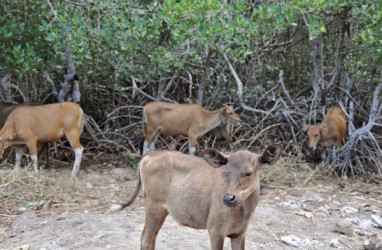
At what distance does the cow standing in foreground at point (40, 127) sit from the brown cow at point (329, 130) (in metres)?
4.16

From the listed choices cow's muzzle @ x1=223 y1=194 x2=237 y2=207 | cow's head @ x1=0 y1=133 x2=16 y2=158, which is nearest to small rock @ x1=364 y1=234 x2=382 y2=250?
cow's muzzle @ x1=223 y1=194 x2=237 y2=207

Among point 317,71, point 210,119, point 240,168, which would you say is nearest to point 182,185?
point 240,168

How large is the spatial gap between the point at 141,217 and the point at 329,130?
5053 millimetres

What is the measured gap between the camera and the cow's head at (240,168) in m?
4.54

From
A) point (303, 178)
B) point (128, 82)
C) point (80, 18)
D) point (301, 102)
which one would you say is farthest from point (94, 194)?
point (301, 102)

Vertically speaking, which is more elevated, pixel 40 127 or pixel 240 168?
pixel 240 168

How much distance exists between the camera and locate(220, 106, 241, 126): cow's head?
36.7ft

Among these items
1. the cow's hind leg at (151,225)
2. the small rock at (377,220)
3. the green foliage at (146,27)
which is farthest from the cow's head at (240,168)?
the small rock at (377,220)

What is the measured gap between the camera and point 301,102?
38.4 feet

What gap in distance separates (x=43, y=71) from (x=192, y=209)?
19.6 feet

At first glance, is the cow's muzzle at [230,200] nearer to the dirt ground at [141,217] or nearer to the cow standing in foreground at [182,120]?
the dirt ground at [141,217]

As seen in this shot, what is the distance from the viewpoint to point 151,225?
5418mm

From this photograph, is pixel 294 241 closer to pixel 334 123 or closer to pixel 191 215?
pixel 191 215

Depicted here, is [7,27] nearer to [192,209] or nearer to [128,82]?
[128,82]
